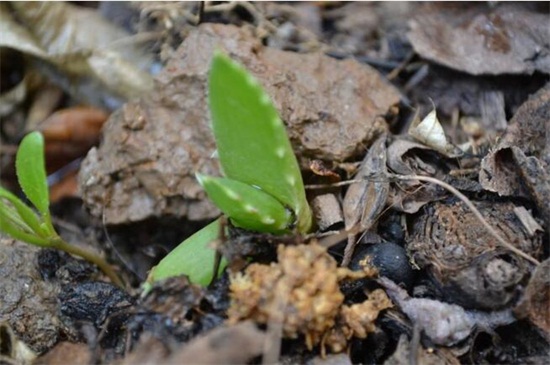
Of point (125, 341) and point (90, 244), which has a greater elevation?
point (125, 341)

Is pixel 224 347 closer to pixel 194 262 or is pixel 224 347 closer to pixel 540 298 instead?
pixel 194 262

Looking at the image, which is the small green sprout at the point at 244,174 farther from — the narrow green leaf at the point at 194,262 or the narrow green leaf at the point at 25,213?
the narrow green leaf at the point at 25,213

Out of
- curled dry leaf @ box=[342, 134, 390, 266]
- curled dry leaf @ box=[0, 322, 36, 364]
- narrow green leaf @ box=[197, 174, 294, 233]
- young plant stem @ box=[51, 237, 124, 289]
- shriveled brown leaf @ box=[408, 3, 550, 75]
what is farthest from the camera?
shriveled brown leaf @ box=[408, 3, 550, 75]

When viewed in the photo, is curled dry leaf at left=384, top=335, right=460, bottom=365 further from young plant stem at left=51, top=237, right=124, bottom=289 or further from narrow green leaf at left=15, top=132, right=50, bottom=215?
narrow green leaf at left=15, top=132, right=50, bottom=215

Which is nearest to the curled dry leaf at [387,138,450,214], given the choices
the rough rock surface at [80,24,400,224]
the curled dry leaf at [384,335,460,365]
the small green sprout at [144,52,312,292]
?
the rough rock surface at [80,24,400,224]

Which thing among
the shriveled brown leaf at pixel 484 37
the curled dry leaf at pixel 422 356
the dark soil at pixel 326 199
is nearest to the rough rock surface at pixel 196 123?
the dark soil at pixel 326 199

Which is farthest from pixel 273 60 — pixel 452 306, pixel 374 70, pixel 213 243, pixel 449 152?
pixel 452 306

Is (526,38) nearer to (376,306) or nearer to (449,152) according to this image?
(449,152)
